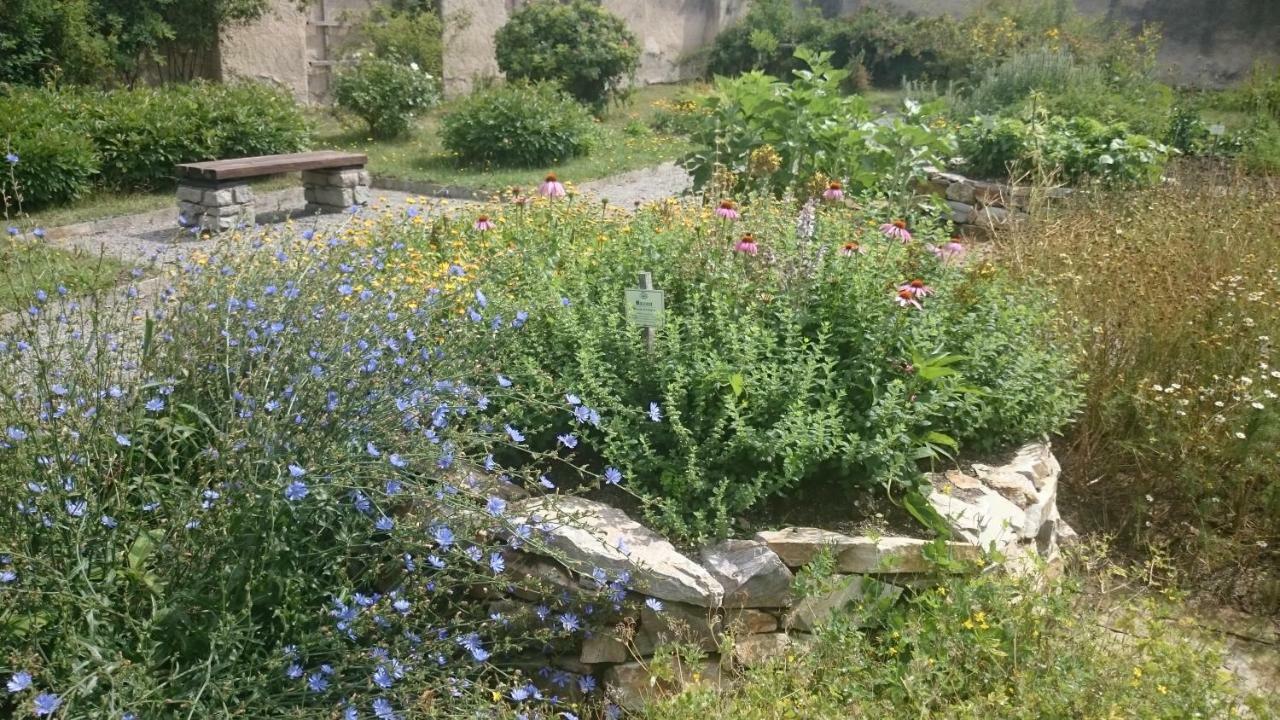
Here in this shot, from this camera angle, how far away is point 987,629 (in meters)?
2.70

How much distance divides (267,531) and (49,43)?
10666 millimetres

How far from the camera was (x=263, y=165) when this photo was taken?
827 cm

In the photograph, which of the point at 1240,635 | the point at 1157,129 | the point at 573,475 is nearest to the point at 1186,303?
the point at 1240,635

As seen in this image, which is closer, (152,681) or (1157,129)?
(152,681)

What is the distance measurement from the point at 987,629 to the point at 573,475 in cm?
129

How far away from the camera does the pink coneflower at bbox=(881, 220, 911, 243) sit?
382 cm

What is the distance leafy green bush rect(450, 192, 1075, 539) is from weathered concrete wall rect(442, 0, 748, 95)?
41.2 feet

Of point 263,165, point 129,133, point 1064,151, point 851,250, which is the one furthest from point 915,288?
point 129,133

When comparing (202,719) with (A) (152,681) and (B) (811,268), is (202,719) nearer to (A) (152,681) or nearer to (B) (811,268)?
(A) (152,681)

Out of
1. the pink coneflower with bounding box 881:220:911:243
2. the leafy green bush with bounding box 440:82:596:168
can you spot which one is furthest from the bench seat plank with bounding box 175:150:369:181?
the pink coneflower with bounding box 881:220:911:243

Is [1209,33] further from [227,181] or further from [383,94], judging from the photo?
[227,181]

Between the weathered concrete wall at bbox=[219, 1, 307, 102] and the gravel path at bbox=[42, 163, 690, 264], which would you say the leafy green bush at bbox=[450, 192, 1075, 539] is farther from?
the weathered concrete wall at bbox=[219, 1, 307, 102]

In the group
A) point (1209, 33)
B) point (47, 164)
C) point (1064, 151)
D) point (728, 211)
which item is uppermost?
point (1209, 33)

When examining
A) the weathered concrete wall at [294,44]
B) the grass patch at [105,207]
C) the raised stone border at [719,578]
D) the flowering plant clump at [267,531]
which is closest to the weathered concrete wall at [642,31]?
the weathered concrete wall at [294,44]
